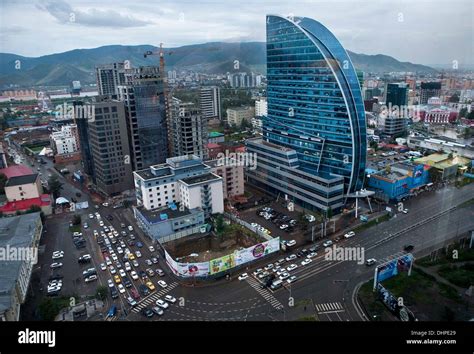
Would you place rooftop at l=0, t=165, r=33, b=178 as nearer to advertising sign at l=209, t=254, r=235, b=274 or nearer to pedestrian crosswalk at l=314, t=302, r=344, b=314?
advertising sign at l=209, t=254, r=235, b=274

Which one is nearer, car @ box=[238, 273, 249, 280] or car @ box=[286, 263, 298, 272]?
car @ box=[238, 273, 249, 280]

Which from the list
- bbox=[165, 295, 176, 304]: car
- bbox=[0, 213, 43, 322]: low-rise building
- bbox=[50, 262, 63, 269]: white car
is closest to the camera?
bbox=[0, 213, 43, 322]: low-rise building

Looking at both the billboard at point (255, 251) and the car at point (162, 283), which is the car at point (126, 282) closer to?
the car at point (162, 283)

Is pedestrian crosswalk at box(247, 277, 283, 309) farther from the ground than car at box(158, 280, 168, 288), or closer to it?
farther from the ground

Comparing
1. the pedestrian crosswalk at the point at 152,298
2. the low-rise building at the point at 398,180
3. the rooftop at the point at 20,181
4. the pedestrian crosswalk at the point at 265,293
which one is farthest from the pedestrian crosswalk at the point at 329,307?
the rooftop at the point at 20,181

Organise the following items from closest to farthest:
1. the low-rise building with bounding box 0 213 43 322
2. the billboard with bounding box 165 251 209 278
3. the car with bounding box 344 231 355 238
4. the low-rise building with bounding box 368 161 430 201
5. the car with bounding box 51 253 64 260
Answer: the low-rise building with bounding box 0 213 43 322, the billboard with bounding box 165 251 209 278, the car with bounding box 51 253 64 260, the car with bounding box 344 231 355 238, the low-rise building with bounding box 368 161 430 201

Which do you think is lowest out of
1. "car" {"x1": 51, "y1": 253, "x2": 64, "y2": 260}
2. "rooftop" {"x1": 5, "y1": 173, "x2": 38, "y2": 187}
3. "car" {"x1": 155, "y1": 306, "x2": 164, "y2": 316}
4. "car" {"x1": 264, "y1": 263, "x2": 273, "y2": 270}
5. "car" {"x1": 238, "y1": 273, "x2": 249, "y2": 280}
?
"car" {"x1": 155, "y1": 306, "x2": 164, "y2": 316}

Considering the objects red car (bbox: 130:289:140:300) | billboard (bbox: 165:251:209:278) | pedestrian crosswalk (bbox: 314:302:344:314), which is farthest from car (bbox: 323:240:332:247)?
red car (bbox: 130:289:140:300)
